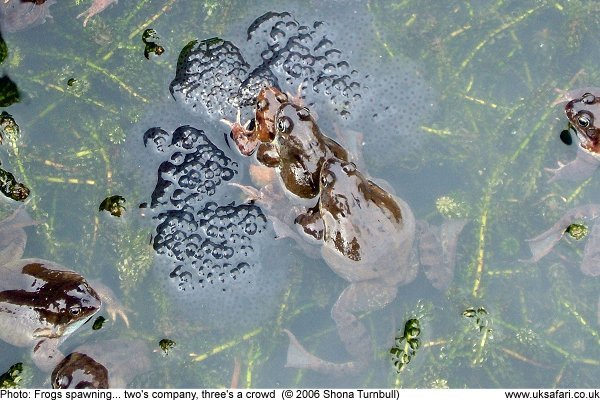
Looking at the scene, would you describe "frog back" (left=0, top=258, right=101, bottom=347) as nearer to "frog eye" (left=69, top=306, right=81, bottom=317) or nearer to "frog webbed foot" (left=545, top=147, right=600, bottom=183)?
"frog eye" (left=69, top=306, right=81, bottom=317)

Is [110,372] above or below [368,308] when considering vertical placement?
below

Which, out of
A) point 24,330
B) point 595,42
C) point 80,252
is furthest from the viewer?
point 595,42

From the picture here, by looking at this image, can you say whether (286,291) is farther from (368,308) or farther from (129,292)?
(129,292)

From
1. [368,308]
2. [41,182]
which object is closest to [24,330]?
[41,182]

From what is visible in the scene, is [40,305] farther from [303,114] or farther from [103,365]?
[303,114]

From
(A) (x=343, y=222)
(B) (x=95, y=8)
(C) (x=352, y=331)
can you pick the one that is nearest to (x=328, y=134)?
(A) (x=343, y=222)

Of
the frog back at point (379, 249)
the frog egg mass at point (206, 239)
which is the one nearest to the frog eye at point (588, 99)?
the frog back at point (379, 249)
